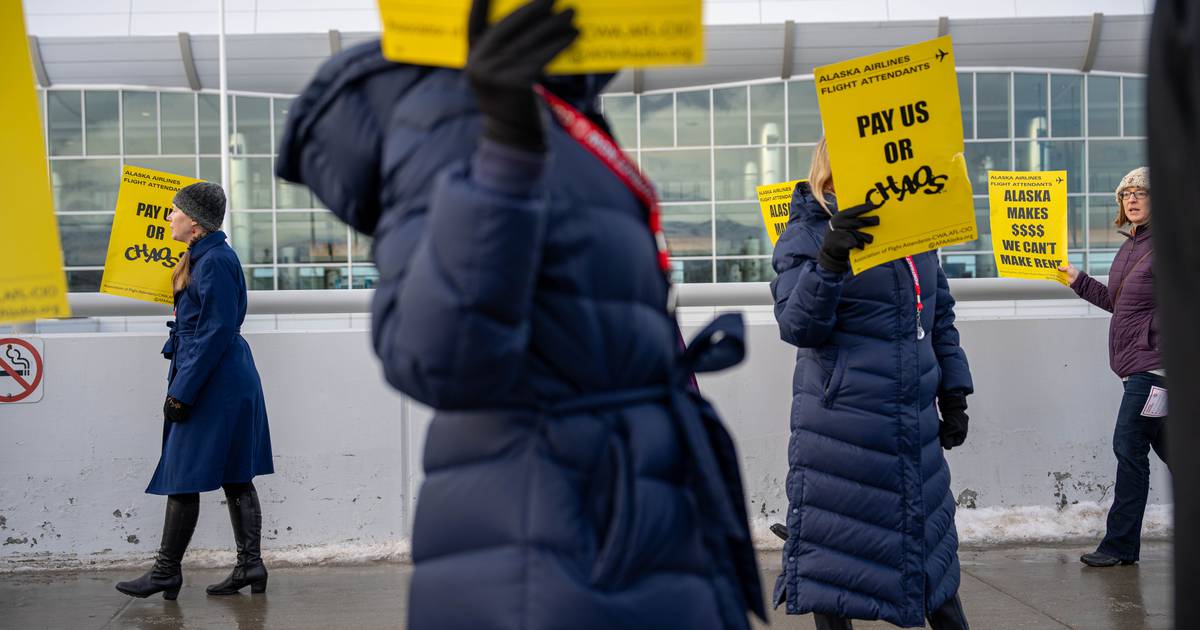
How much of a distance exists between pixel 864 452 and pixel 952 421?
527mm

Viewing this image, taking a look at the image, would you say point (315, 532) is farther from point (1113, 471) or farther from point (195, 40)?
point (195, 40)

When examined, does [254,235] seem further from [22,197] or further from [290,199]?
[22,197]

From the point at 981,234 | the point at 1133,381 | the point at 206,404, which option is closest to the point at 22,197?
the point at 206,404

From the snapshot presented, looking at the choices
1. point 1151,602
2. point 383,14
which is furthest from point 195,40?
point 383,14

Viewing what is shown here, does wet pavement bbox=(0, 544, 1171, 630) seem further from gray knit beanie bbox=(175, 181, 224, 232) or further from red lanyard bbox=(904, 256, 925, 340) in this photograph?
gray knit beanie bbox=(175, 181, 224, 232)

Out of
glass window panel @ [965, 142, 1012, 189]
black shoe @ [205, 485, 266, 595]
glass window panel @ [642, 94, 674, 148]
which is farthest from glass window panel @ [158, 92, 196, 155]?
black shoe @ [205, 485, 266, 595]

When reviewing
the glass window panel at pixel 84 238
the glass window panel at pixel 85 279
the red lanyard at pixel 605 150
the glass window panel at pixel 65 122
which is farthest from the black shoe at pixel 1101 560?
the glass window panel at pixel 65 122

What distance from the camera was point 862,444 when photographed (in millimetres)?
4039

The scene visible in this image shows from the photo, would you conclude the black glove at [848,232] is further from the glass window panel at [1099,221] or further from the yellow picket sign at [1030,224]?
the glass window panel at [1099,221]

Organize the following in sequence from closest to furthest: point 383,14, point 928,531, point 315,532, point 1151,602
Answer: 1. point 383,14
2. point 928,531
3. point 1151,602
4. point 315,532

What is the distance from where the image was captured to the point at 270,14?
2589 cm

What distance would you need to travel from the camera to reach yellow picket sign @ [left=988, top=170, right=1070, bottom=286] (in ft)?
22.2

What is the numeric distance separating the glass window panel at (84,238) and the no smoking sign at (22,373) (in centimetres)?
1968

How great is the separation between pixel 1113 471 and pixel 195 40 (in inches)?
878
